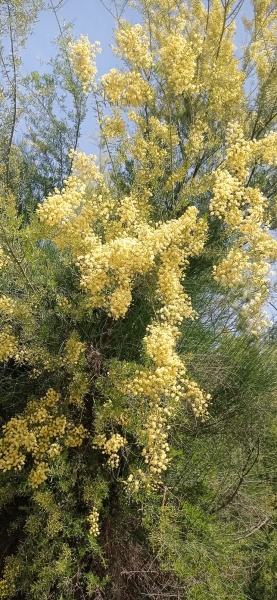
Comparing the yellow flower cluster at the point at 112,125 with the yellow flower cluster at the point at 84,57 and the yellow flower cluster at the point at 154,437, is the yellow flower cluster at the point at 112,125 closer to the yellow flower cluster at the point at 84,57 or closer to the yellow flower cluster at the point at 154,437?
the yellow flower cluster at the point at 84,57

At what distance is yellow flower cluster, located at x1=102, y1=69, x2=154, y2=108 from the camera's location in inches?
109

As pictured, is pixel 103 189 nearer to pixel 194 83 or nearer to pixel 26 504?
pixel 194 83

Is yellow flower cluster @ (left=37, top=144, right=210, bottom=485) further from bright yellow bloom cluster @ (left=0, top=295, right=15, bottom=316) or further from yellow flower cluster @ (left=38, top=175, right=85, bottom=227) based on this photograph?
bright yellow bloom cluster @ (left=0, top=295, right=15, bottom=316)

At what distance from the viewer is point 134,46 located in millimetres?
2877

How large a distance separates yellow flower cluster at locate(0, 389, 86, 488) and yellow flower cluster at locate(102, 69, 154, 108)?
61.3 inches

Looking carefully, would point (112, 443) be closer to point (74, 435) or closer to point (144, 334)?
point (74, 435)

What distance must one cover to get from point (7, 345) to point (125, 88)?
148cm

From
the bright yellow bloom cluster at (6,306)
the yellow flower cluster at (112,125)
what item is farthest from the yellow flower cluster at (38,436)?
the yellow flower cluster at (112,125)

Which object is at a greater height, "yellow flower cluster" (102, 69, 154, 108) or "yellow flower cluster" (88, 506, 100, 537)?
"yellow flower cluster" (102, 69, 154, 108)

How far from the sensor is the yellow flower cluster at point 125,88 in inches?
109

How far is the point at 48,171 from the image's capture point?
4055mm

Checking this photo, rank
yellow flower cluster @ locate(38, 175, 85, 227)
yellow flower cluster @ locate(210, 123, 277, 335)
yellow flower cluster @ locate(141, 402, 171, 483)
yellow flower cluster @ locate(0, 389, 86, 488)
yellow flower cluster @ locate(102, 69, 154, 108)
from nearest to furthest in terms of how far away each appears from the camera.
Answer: yellow flower cluster @ locate(141, 402, 171, 483) < yellow flower cluster @ locate(38, 175, 85, 227) < yellow flower cluster @ locate(210, 123, 277, 335) < yellow flower cluster @ locate(0, 389, 86, 488) < yellow flower cluster @ locate(102, 69, 154, 108)

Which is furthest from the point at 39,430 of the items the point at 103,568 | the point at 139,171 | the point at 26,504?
the point at 139,171

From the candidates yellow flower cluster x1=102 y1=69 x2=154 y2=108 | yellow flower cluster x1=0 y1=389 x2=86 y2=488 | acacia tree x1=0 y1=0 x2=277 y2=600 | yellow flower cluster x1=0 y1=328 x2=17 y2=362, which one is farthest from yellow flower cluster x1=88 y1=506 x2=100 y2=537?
yellow flower cluster x1=102 y1=69 x2=154 y2=108
